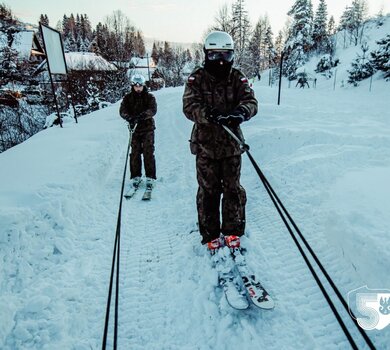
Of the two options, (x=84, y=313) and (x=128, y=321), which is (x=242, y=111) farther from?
(x=84, y=313)

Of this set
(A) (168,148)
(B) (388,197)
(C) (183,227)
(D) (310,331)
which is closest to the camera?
(D) (310,331)

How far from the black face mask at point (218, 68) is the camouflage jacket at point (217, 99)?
5 centimetres

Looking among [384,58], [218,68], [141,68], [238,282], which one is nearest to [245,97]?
[218,68]

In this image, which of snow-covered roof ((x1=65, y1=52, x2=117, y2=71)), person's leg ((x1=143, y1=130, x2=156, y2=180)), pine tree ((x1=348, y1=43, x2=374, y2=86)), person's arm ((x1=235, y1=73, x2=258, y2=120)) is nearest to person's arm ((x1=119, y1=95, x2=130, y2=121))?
person's leg ((x1=143, y1=130, x2=156, y2=180))

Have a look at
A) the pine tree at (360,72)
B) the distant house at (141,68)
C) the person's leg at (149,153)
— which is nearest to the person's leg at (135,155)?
the person's leg at (149,153)

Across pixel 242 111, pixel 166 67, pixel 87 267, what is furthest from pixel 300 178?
pixel 166 67

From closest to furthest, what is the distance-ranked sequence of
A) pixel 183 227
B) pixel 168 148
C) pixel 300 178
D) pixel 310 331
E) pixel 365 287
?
pixel 310 331 < pixel 365 287 < pixel 183 227 < pixel 300 178 < pixel 168 148

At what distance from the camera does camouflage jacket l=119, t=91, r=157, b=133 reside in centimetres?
584

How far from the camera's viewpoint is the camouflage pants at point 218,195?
338 centimetres

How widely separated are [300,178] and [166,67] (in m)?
65.6

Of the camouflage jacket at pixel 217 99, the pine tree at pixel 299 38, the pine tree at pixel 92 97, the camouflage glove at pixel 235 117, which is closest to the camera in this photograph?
the camouflage glove at pixel 235 117

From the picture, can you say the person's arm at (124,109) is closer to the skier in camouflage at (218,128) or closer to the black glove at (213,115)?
the skier in camouflage at (218,128)

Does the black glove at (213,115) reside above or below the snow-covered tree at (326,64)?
below

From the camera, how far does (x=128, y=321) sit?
9.11 ft
